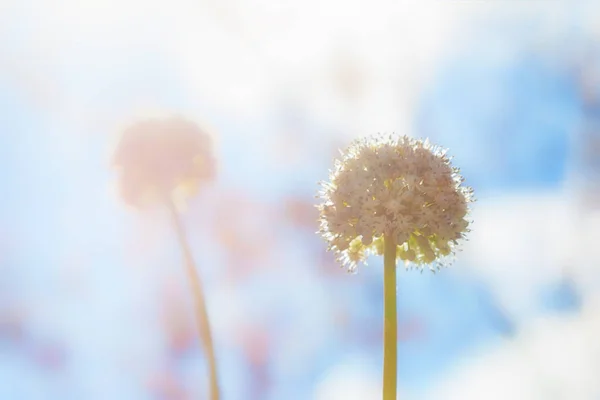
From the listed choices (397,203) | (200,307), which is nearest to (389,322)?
(397,203)

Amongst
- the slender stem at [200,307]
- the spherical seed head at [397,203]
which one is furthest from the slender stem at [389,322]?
the slender stem at [200,307]

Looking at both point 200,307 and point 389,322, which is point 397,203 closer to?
point 389,322

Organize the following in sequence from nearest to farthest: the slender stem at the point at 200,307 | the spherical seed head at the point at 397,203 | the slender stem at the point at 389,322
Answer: the slender stem at the point at 389,322
the spherical seed head at the point at 397,203
the slender stem at the point at 200,307

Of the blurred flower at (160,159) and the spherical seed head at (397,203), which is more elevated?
the blurred flower at (160,159)

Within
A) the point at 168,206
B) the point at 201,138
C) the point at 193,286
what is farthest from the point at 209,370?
the point at 201,138

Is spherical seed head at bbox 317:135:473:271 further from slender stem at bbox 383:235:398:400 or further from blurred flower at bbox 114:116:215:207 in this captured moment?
blurred flower at bbox 114:116:215:207

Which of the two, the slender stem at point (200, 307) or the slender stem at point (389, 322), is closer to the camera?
the slender stem at point (389, 322)

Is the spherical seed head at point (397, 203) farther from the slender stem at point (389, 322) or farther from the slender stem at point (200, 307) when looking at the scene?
the slender stem at point (200, 307)

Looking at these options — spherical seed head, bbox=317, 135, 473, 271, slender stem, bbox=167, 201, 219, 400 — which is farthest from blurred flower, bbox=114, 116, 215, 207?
spherical seed head, bbox=317, 135, 473, 271
